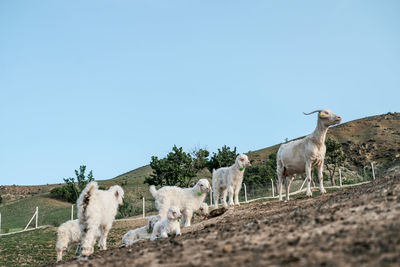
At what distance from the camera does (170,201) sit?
44.8 feet

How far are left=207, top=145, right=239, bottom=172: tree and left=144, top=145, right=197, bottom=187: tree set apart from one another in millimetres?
2603

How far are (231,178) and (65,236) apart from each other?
7.37 meters

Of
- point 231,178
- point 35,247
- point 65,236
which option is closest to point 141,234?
point 65,236

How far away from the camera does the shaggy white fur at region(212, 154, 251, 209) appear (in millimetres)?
17406

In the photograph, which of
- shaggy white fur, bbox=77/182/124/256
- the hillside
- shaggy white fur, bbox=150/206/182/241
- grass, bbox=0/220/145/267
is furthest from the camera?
the hillside

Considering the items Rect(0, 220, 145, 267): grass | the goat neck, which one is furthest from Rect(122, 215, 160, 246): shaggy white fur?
the goat neck

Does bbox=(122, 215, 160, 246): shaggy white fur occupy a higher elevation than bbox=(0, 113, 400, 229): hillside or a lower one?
lower

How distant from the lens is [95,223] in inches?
385

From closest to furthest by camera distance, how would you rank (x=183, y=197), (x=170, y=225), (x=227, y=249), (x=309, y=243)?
(x=309, y=243), (x=227, y=249), (x=170, y=225), (x=183, y=197)

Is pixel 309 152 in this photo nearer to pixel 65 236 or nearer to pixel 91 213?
pixel 91 213

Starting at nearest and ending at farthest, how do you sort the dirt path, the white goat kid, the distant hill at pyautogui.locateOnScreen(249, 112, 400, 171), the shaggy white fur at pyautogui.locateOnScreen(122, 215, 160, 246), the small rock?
the dirt path
the small rock
the shaggy white fur at pyautogui.locateOnScreen(122, 215, 160, 246)
the white goat kid
the distant hill at pyautogui.locateOnScreen(249, 112, 400, 171)

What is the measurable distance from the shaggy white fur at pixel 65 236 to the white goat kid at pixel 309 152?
27.8 feet

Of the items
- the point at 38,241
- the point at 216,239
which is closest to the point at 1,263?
the point at 38,241

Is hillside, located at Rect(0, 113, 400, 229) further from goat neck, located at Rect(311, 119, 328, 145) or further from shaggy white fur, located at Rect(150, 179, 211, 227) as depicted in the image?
goat neck, located at Rect(311, 119, 328, 145)
